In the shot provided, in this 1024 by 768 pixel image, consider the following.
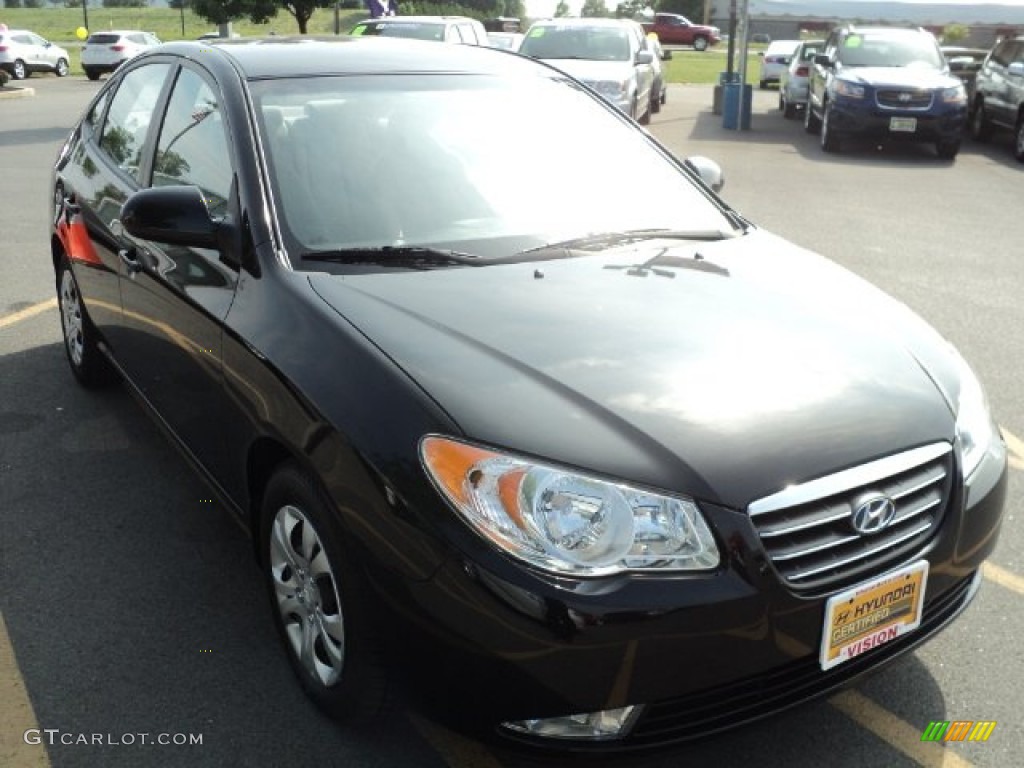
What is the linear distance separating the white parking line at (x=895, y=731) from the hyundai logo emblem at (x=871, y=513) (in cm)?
51

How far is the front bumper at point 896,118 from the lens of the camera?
14.6 metres

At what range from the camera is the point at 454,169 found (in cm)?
347

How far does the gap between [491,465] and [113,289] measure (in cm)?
243

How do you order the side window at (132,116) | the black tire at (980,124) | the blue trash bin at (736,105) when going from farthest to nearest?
1. the blue trash bin at (736,105)
2. the black tire at (980,124)
3. the side window at (132,116)

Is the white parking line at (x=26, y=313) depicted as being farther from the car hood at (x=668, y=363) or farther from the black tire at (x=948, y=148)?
the black tire at (x=948, y=148)

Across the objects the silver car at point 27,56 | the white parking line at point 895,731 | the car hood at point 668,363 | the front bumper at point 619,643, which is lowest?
the silver car at point 27,56

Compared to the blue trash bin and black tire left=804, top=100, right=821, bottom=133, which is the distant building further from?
black tire left=804, top=100, right=821, bottom=133

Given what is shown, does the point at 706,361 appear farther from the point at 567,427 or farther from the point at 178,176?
the point at 178,176

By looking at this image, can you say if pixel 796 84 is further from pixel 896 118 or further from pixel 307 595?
pixel 307 595

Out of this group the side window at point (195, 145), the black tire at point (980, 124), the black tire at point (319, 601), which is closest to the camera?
the black tire at point (319, 601)

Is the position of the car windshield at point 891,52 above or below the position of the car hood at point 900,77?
above

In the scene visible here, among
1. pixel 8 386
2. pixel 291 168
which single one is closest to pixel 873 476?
pixel 291 168

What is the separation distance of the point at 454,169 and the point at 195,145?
872mm

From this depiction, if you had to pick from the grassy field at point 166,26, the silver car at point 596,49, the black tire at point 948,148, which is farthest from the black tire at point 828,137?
the grassy field at point 166,26
